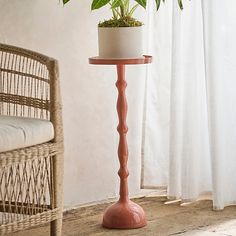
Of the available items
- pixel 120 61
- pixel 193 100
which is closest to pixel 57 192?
pixel 120 61

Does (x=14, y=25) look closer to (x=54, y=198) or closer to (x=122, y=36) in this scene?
(x=122, y=36)

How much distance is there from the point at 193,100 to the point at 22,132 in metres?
1.03

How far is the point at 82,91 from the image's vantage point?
10.5ft

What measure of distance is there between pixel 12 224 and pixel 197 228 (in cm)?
78

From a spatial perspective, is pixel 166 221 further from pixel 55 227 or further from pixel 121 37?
pixel 121 37

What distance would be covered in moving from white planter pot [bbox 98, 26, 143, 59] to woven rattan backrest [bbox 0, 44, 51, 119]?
25 centimetres

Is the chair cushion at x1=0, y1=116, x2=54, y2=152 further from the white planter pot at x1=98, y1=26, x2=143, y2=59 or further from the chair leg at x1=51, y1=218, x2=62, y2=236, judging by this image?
the white planter pot at x1=98, y1=26, x2=143, y2=59

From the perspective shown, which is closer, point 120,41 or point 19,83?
point 120,41

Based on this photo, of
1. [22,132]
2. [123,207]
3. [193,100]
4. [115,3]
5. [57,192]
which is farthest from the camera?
[193,100]

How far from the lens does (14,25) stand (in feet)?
9.77

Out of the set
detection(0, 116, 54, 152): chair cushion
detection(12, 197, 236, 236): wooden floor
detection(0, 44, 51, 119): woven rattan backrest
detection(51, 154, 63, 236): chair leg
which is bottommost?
detection(12, 197, 236, 236): wooden floor

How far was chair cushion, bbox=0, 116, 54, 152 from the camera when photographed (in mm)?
2316

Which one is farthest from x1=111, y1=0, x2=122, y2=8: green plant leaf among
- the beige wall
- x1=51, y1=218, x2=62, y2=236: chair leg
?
x1=51, y1=218, x2=62, y2=236: chair leg

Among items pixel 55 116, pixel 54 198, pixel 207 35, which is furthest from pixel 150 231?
pixel 207 35
